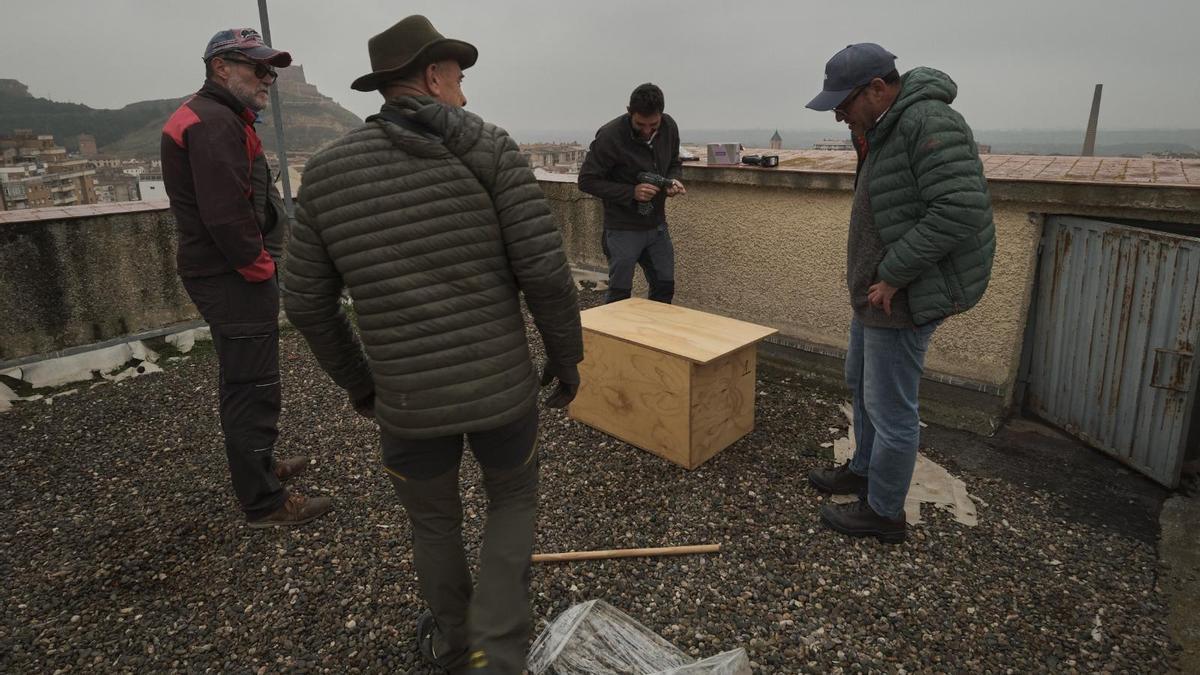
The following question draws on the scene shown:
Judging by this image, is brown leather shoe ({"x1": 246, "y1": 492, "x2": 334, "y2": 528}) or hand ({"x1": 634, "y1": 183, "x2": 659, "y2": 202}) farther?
hand ({"x1": 634, "y1": 183, "x2": 659, "y2": 202})

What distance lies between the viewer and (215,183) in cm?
259

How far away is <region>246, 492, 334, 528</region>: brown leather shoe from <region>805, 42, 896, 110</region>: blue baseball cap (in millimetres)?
2778

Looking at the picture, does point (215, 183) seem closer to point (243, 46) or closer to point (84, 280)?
point (243, 46)

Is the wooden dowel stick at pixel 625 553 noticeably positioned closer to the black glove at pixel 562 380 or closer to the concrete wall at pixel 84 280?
the black glove at pixel 562 380

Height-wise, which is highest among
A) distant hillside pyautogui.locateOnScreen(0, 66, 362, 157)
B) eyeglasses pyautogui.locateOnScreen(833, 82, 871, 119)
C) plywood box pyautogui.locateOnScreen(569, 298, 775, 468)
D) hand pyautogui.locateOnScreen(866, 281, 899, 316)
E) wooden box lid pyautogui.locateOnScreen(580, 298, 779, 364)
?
distant hillside pyautogui.locateOnScreen(0, 66, 362, 157)

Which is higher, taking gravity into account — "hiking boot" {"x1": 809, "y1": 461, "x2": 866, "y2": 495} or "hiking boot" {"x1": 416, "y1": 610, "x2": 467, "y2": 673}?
"hiking boot" {"x1": 809, "y1": 461, "x2": 866, "y2": 495}

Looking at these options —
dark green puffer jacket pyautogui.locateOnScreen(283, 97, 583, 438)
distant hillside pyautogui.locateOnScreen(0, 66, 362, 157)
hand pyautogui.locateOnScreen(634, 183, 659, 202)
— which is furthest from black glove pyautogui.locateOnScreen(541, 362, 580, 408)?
distant hillside pyautogui.locateOnScreen(0, 66, 362, 157)

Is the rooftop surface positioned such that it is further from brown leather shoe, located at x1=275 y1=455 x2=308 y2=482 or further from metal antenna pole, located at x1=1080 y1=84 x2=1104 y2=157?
metal antenna pole, located at x1=1080 y1=84 x2=1104 y2=157

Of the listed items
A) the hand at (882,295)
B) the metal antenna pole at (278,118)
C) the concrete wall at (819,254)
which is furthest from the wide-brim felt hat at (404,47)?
the metal antenna pole at (278,118)

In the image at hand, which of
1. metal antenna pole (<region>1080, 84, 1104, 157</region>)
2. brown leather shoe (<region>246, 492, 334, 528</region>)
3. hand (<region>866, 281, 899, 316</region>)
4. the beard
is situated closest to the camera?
hand (<region>866, 281, 899, 316</region>)

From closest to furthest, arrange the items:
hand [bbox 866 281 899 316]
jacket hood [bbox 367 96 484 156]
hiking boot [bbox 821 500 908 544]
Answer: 1. jacket hood [bbox 367 96 484 156]
2. hand [bbox 866 281 899 316]
3. hiking boot [bbox 821 500 908 544]

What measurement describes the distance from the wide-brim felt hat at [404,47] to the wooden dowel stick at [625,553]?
6.33ft

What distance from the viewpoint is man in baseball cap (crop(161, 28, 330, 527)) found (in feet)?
8.54

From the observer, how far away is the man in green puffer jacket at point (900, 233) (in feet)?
7.54
